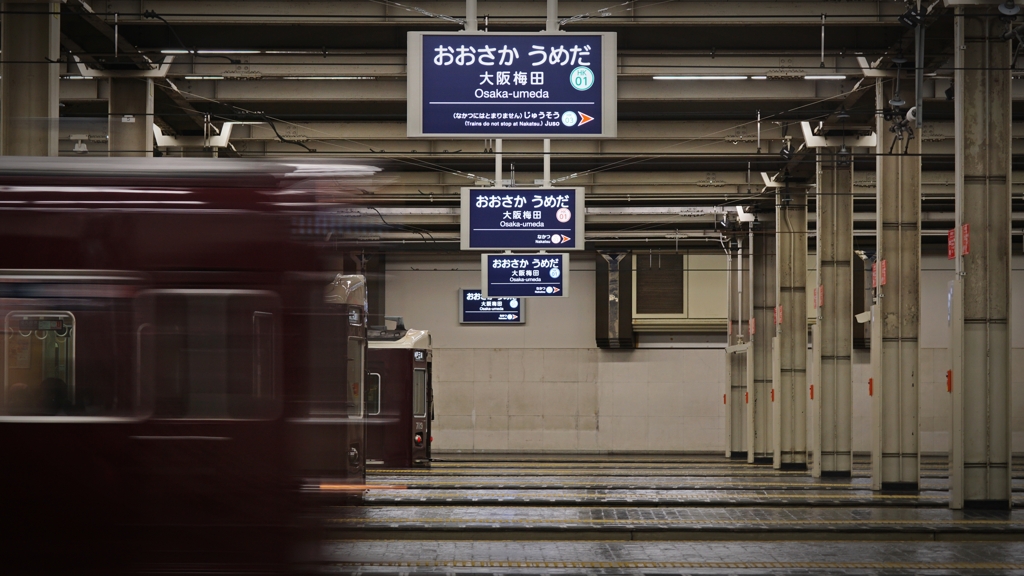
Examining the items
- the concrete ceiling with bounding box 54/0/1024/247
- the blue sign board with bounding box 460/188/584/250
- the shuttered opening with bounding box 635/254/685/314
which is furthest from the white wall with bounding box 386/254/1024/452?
the blue sign board with bounding box 460/188/584/250

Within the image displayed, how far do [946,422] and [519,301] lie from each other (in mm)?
15385

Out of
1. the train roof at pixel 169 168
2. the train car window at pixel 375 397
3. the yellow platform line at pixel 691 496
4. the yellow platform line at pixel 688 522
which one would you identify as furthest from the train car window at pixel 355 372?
the train car window at pixel 375 397

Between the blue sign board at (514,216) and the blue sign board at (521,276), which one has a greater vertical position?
the blue sign board at (514,216)

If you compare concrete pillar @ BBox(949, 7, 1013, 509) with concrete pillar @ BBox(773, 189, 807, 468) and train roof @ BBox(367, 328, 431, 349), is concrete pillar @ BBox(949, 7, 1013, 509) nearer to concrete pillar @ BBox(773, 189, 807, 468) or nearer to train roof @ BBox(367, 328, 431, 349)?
concrete pillar @ BBox(773, 189, 807, 468)

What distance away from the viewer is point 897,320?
19484mm

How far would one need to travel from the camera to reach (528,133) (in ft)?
38.1

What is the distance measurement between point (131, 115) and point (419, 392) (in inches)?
353

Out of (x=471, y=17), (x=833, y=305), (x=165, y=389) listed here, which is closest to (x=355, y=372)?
(x=165, y=389)

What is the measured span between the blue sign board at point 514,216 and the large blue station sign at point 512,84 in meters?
6.35

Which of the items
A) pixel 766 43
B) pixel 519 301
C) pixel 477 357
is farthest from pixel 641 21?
pixel 477 357

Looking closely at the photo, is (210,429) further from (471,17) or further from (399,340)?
(399,340)

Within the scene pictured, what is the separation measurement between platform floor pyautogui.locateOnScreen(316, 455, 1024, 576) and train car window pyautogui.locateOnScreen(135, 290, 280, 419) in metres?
1.03

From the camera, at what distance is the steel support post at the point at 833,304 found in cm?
2291

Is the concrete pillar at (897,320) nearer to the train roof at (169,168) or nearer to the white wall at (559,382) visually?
the train roof at (169,168)
